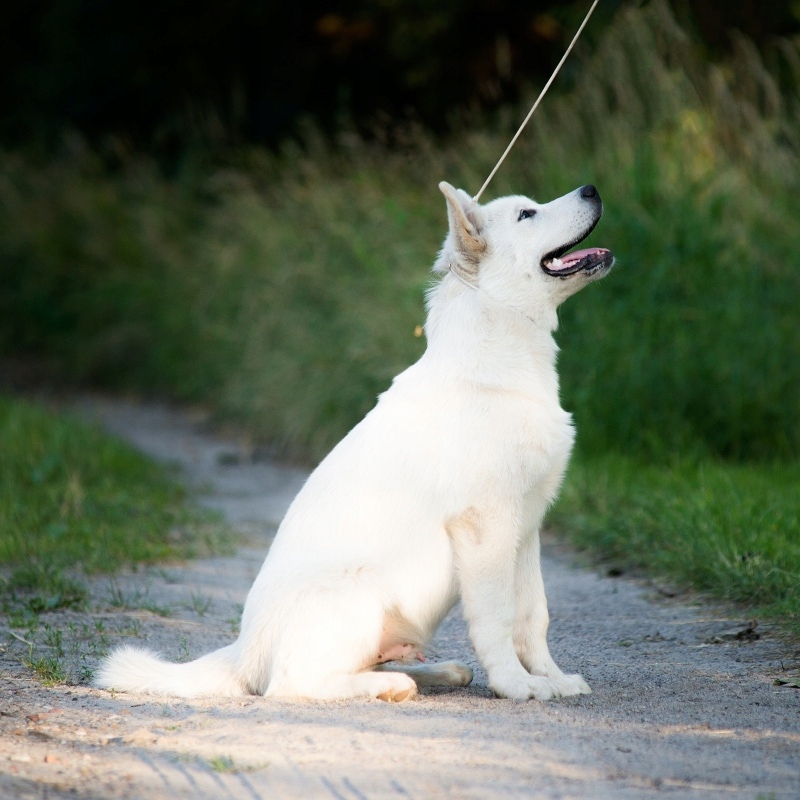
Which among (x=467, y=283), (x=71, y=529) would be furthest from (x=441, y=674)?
(x=71, y=529)

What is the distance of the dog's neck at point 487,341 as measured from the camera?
4.02m

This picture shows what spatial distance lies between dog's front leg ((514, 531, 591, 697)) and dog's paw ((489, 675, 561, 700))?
129 mm

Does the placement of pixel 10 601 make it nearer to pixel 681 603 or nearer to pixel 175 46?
pixel 681 603

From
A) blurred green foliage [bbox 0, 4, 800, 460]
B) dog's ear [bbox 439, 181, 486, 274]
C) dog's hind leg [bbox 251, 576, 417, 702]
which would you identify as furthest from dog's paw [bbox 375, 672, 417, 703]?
blurred green foliage [bbox 0, 4, 800, 460]

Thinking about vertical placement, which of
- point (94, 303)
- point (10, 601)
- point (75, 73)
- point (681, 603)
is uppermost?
point (75, 73)

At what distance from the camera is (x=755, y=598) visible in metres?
4.75

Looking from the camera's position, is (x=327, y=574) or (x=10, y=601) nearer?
(x=327, y=574)

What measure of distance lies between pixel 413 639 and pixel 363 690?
261 millimetres

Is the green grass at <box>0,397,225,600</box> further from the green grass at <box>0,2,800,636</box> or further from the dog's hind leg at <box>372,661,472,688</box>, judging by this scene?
the dog's hind leg at <box>372,661,472,688</box>

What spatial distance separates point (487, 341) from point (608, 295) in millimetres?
4341

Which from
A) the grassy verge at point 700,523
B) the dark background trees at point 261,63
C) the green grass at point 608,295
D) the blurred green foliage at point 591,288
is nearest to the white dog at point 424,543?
the grassy verge at point 700,523

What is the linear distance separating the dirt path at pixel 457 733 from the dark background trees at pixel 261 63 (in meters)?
10.9

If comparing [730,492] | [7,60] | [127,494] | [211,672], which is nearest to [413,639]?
[211,672]

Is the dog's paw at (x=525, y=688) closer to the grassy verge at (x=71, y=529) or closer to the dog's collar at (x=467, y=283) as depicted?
the dog's collar at (x=467, y=283)
